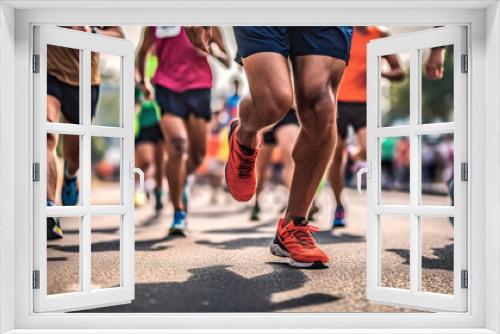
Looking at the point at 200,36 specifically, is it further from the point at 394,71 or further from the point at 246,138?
the point at 394,71

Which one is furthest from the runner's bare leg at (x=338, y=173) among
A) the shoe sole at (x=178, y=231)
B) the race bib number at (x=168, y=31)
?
the race bib number at (x=168, y=31)

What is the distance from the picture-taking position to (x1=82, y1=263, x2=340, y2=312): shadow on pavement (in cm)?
308

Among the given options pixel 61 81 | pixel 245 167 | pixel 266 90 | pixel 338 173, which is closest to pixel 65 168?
pixel 61 81

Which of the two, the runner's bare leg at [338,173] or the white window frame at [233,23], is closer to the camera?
the white window frame at [233,23]

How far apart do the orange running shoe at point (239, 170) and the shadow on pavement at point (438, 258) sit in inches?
41.0

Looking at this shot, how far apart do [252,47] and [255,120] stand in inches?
15.7

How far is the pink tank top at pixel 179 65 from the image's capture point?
5273 millimetres

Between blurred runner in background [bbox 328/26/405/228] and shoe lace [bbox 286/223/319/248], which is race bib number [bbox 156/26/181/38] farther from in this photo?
shoe lace [bbox 286/223/319/248]

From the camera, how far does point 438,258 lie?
412 cm

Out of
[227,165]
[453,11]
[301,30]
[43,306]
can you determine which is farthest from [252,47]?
[43,306]

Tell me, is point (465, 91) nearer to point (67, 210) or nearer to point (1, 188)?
point (67, 210)

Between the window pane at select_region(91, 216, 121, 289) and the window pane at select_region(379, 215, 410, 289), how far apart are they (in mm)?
1388

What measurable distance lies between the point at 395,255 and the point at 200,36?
1820mm

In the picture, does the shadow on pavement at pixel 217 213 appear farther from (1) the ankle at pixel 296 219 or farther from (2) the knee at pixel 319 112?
(2) the knee at pixel 319 112
